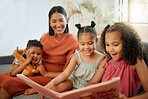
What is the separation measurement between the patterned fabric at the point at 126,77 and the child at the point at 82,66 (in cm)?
23

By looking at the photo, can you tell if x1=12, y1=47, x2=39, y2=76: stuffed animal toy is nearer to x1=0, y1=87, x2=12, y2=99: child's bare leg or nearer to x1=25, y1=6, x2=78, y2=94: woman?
x1=25, y1=6, x2=78, y2=94: woman

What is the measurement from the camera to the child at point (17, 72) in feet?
5.74

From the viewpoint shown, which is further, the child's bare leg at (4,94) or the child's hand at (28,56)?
the child's hand at (28,56)

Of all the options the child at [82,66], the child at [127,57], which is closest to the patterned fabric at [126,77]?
the child at [127,57]

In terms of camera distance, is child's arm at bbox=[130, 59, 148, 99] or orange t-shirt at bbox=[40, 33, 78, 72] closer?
child's arm at bbox=[130, 59, 148, 99]

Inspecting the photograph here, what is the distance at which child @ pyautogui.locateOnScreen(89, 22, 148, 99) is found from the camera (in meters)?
1.31

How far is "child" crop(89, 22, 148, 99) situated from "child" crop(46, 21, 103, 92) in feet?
0.66

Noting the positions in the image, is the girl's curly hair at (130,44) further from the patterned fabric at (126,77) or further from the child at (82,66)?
the child at (82,66)

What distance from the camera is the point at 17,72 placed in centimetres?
194

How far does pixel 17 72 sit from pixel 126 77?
1.07 meters

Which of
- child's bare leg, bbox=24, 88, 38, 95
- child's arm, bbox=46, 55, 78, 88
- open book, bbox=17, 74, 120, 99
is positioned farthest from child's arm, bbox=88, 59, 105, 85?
child's bare leg, bbox=24, 88, 38, 95

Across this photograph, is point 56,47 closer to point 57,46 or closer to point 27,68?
point 57,46

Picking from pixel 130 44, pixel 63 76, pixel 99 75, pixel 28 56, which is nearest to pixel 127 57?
pixel 130 44

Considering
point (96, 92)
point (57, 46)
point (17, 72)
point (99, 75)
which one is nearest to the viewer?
point (96, 92)
